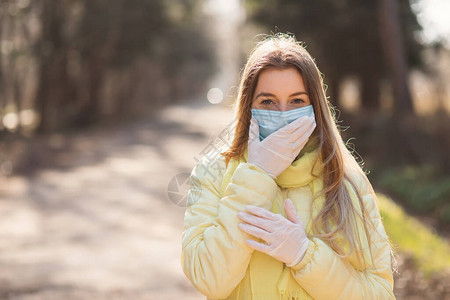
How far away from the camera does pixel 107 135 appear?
81.1 feet

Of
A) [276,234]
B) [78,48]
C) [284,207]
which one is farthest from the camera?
[78,48]

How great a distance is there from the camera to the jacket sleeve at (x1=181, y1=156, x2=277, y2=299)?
6.73 feet

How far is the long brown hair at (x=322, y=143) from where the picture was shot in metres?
2.14

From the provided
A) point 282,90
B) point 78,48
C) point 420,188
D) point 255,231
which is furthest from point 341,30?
point 255,231

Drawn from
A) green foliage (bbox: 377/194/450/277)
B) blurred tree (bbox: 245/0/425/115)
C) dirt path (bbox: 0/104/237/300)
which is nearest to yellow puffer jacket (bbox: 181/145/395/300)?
dirt path (bbox: 0/104/237/300)

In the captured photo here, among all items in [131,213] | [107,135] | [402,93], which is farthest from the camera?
[107,135]

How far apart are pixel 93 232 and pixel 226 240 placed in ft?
21.8

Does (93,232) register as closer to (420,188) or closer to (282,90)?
(282,90)

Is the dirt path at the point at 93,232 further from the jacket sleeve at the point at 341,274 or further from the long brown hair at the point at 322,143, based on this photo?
the jacket sleeve at the point at 341,274

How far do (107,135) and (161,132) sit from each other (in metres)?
3.13

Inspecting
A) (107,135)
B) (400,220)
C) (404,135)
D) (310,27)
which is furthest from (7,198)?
(107,135)

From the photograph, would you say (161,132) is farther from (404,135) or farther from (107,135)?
(404,135)

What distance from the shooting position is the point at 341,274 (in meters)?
2.06

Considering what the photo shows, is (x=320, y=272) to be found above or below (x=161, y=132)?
above
